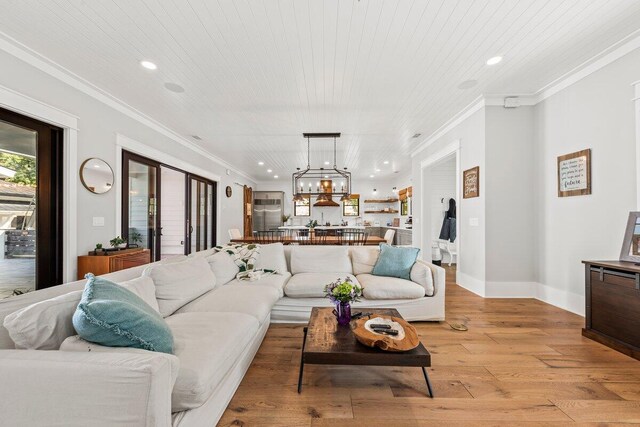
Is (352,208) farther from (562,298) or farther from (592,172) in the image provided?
(592,172)

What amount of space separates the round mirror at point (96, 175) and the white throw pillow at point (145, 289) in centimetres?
217

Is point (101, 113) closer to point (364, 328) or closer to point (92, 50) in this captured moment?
point (92, 50)

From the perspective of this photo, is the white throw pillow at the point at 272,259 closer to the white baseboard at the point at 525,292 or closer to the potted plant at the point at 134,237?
the potted plant at the point at 134,237

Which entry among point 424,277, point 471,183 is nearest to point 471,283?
point 471,183

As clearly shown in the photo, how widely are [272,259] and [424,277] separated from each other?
1.87 meters

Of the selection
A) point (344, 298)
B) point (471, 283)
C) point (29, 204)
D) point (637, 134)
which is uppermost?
point (637, 134)

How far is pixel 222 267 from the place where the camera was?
3.06m

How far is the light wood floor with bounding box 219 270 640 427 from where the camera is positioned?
5.29 feet

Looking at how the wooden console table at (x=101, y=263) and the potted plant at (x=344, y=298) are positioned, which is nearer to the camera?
the potted plant at (x=344, y=298)

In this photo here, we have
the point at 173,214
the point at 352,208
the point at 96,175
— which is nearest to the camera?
the point at 96,175

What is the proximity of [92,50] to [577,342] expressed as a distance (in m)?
5.36

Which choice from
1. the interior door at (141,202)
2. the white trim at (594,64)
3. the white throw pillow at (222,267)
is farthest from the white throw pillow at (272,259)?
the white trim at (594,64)

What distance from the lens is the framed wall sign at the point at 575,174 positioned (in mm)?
3070

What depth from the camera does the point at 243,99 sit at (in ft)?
12.2
